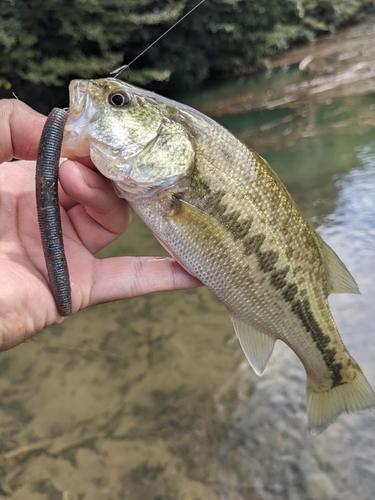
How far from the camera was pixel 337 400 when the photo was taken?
7.65 feet

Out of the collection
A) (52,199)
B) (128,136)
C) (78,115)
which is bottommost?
(52,199)

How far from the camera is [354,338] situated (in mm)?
3619

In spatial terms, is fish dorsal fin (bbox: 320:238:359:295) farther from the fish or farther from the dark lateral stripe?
the dark lateral stripe

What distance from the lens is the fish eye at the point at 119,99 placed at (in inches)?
71.0

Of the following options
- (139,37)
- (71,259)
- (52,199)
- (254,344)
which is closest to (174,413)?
(254,344)

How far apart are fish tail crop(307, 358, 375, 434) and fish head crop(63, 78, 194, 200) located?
1516mm

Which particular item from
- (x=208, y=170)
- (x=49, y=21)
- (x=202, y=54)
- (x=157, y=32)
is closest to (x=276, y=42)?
(x=202, y=54)

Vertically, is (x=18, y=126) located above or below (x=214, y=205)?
above

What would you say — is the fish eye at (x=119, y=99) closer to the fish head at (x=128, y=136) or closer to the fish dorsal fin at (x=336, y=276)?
the fish head at (x=128, y=136)

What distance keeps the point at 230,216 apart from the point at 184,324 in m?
2.16

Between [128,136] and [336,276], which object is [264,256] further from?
[128,136]

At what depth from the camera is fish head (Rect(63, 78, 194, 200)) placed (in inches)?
68.9

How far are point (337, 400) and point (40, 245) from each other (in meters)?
1.89

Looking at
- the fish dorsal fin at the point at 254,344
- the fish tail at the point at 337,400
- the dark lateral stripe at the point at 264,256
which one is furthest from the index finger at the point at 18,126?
the fish tail at the point at 337,400
